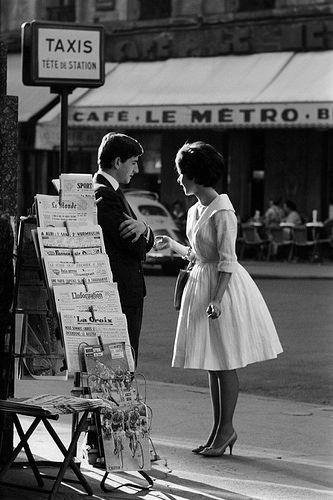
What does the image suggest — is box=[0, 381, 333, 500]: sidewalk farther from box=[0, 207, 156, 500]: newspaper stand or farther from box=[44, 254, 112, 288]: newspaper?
box=[44, 254, 112, 288]: newspaper

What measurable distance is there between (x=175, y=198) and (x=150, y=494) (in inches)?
1047

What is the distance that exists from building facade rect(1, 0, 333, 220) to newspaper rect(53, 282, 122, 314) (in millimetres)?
21784

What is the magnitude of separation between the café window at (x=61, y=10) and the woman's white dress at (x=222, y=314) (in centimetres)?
2850

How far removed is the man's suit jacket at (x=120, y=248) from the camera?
24.0ft

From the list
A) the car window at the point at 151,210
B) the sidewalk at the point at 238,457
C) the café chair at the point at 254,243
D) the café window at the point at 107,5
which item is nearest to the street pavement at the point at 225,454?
the sidewalk at the point at 238,457

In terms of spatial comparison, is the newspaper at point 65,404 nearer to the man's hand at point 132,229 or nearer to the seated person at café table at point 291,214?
the man's hand at point 132,229

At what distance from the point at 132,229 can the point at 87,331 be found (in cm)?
87

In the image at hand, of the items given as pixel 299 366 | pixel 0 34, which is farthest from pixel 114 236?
pixel 0 34

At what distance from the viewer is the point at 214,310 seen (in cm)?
765

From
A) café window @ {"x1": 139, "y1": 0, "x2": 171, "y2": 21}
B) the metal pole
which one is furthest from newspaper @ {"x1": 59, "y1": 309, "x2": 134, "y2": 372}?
café window @ {"x1": 139, "y1": 0, "x2": 171, "y2": 21}

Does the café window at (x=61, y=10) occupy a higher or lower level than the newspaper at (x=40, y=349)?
higher

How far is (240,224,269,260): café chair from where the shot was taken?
94.8 ft

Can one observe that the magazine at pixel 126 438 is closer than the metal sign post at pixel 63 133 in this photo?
Yes

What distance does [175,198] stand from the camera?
1302 inches
